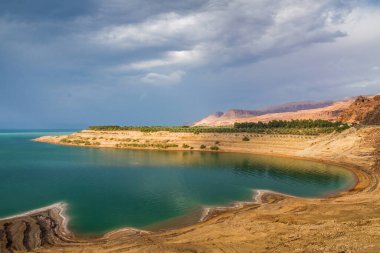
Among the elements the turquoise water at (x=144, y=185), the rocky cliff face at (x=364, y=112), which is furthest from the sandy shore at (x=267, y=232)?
the rocky cliff face at (x=364, y=112)

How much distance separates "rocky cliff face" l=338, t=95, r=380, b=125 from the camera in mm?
111963

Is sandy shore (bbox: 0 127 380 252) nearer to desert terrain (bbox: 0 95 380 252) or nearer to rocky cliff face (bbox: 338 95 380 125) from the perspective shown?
desert terrain (bbox: 0 95 380 252)

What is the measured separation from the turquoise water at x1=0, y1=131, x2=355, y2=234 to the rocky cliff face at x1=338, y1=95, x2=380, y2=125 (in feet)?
177

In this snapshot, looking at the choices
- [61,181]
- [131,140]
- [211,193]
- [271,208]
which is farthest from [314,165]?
[131,140]

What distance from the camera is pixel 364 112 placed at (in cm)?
12575

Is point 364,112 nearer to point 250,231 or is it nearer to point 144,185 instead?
point 144,185

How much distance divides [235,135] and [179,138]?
21.3 meters

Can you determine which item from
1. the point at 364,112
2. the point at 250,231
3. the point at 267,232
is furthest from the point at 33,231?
the point at 364,112

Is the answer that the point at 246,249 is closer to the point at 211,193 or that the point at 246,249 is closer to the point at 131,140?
the point at 211,193

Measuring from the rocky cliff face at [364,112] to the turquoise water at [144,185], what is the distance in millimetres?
53870

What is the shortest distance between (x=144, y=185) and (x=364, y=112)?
111m

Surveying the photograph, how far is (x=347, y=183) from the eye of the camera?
51.2 metres

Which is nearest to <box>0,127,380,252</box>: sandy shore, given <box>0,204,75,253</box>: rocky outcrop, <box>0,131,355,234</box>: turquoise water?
<box>0,204,75,253</box>: rocky outcrop

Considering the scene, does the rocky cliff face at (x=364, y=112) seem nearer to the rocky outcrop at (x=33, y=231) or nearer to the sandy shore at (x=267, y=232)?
the sandy shore at (x=267, y=232)
